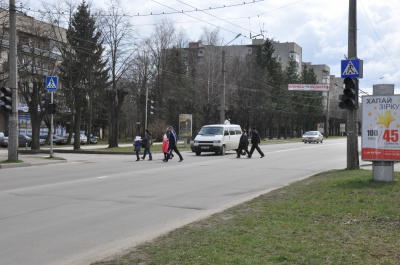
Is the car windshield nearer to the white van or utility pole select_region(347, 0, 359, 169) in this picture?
the white van

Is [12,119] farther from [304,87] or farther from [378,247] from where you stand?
[304,87]

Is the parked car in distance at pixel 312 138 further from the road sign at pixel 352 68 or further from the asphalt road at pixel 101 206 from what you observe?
the road sign at pixel 352 68

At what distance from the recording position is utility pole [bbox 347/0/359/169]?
15.2 m

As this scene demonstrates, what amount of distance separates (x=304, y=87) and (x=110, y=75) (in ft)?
80.2

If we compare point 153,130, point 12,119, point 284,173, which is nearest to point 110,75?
point 153,130

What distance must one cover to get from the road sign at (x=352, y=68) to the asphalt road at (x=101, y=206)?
3929mm

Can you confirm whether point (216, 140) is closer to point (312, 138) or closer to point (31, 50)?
point (31, 50)

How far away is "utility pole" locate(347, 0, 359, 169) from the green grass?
592 cm

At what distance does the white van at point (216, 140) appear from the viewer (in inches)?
1099

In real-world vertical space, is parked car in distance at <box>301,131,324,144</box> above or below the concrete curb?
above

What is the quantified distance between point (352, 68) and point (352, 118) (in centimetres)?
189

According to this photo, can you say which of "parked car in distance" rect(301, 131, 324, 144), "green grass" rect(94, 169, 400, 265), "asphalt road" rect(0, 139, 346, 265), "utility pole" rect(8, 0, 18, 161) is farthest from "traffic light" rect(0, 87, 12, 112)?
"parked car in distance" rect(301, 131, 324, 144)

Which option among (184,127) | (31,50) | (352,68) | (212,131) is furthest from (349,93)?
(31,50)

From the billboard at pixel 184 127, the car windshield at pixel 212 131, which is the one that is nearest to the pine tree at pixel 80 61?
the billboard at pixel 184 127
